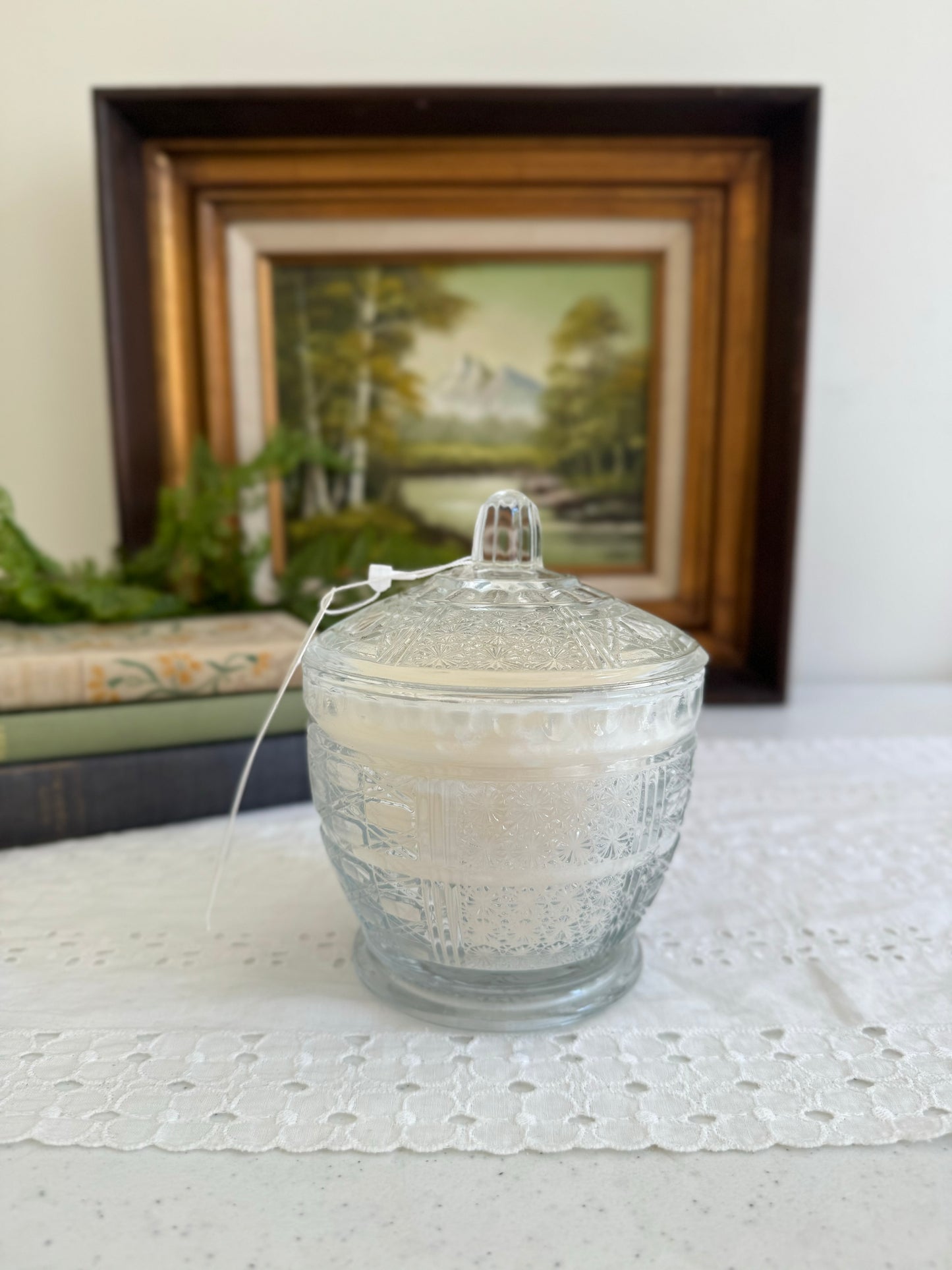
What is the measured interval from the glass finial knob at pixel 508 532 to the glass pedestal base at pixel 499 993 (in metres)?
0.21

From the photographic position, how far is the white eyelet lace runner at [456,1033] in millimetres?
356

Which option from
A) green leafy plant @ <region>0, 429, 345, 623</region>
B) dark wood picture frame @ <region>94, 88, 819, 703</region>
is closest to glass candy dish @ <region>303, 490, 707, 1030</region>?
green leafy plant @ <region>0, 429, 345, 623</region>

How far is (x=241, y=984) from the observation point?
1.52 ft

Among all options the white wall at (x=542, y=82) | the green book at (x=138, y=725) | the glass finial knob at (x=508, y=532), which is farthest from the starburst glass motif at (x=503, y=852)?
the white wall at (x=542, y=82)

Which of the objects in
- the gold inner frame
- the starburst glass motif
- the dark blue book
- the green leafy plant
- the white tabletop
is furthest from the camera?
the gold inner frame

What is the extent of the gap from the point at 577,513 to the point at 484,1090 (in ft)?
2.58

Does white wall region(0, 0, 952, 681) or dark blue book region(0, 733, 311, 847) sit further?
white wall region(0, 0, 952, 681)

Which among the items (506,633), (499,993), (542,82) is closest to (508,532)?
(506,633)

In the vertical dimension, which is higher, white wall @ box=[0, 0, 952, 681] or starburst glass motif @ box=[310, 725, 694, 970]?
white wall @ box=[0, 0, 952, 681]

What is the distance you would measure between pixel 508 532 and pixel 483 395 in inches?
25.0

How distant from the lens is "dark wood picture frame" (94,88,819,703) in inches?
36.0

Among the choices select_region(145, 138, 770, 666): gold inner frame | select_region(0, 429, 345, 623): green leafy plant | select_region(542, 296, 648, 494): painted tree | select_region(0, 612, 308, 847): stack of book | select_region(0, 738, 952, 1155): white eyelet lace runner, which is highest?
select_region(145, 138, 770, 666): gold inner frame

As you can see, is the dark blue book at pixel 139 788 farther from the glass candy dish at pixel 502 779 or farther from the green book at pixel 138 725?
the glass candy dish at pixel 502 779

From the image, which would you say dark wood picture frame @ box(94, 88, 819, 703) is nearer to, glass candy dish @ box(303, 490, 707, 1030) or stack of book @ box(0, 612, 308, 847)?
stack of book @ box(0, 612, 308, 847)
